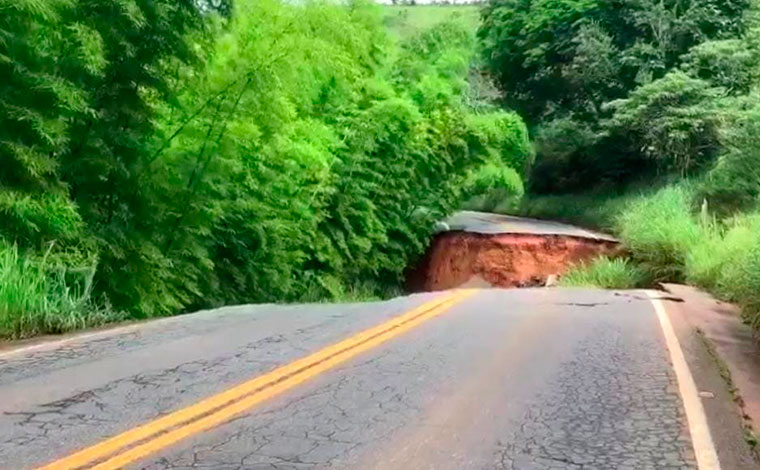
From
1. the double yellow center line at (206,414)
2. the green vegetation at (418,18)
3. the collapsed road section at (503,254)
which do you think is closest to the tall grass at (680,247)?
the collapsed road section at (503,254)

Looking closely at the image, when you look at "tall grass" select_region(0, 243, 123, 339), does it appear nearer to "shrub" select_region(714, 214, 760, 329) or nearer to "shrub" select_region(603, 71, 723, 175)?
"shrub" select_region(714, 214, 760, 329)

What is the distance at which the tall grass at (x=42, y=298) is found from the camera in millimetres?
7375

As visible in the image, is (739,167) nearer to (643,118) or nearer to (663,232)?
(663,232)

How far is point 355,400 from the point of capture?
5.20m

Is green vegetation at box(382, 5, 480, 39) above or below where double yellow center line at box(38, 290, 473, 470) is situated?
above

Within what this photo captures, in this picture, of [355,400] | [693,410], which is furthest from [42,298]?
[693,410]

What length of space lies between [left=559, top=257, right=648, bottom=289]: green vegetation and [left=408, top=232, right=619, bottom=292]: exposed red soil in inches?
77.7

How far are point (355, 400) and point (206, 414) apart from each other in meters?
0.99

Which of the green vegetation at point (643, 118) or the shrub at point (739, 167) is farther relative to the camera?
the green vegetation at point (643, 118)

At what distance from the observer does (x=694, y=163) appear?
2345 centimetres

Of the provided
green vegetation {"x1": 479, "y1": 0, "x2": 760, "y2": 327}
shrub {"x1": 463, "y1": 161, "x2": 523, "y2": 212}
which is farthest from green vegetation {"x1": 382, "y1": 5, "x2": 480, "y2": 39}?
shrub {"x1": 463, "y1": 161, "x2": 523, "y2": 212}

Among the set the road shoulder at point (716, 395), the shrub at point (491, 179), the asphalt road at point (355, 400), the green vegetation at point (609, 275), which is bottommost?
the green vegetation at point (609, 275)

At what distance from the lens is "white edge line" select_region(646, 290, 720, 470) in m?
4.19

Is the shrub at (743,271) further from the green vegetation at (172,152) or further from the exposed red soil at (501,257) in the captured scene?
the exposed red soil at (501,257)
